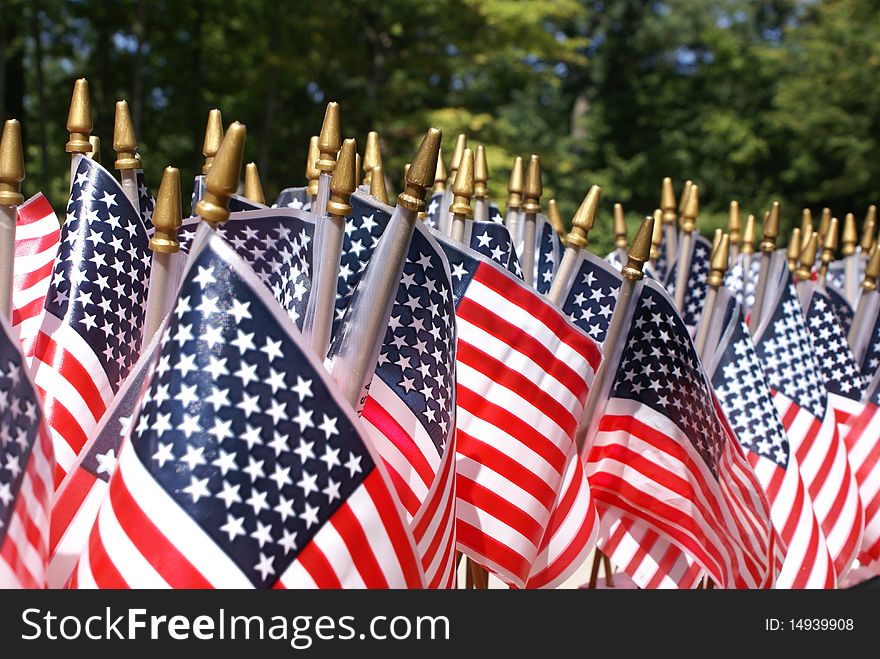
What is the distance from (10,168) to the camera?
2.09 meters

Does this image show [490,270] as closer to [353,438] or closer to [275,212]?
[275,212]

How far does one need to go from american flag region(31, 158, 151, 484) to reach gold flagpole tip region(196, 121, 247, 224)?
0.95 m

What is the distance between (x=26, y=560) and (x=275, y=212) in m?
1.02

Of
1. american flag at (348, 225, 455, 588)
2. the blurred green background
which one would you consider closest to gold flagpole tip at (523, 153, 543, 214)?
american flag at (348, 225, 455, 588)

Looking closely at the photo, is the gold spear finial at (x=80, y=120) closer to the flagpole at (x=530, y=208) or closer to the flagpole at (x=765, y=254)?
the flagpole at (x=530, y=208)

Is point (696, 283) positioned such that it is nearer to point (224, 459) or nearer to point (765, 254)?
point (765, 254)

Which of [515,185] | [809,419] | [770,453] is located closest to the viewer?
[770,453]

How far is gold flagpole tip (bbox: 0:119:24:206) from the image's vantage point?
208 cm

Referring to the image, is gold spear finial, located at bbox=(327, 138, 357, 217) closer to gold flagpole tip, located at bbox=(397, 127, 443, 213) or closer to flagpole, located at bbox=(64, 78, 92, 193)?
gold flagpole tip, located at bbox=(397, 127, 443, 213)

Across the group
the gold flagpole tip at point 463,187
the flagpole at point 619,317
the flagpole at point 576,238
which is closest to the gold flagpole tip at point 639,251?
the flagpole at point 619,317

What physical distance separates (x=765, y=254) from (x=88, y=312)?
8.79 ft

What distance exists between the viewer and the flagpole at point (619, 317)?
282 centimetres

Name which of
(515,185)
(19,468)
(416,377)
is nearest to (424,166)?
(416,377)

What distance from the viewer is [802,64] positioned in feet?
78.5
